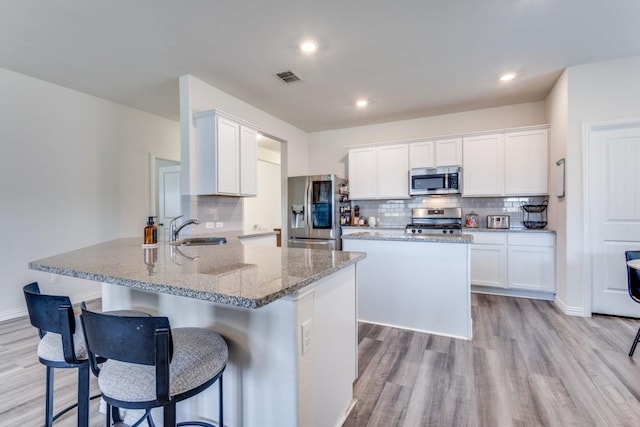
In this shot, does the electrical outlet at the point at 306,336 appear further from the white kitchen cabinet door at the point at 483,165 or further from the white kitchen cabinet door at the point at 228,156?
the white kitchen cabinet door at the point at 483,165

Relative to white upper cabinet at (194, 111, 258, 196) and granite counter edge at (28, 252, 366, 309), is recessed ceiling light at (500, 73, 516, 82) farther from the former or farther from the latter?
granite counter edge at (28, 252, 366, 309)

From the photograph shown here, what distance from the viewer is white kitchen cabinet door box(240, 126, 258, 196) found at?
3764mm

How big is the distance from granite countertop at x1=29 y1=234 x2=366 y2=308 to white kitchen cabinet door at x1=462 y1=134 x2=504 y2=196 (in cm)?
348

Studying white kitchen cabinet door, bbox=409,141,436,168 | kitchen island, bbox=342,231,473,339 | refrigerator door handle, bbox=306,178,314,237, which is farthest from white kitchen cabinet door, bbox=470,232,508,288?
refrigerator door handle, bbox=306,178,314,237

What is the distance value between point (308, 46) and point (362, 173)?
2.64 meters

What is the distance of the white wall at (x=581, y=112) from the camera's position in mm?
3146

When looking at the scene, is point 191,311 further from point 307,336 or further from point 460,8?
point 460,8

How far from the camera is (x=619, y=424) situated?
1606 millimetres

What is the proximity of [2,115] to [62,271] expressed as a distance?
3231 millimetres

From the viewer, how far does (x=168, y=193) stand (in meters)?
5.32

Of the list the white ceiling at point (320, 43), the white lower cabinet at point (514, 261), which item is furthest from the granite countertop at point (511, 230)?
the white ceiling at point (320, 43)

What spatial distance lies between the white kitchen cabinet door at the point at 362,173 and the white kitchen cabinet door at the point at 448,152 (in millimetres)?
994

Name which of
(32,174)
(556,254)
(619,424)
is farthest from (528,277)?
(32,174)

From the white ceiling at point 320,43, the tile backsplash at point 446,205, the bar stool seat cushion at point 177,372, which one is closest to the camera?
the bar stool seat cushion at point 177,372
